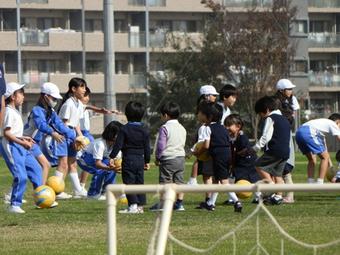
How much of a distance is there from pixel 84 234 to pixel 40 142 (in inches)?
247

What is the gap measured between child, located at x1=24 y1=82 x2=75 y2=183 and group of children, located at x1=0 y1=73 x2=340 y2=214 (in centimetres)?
1

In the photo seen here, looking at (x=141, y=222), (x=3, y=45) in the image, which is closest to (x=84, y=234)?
(x=141, y=222)

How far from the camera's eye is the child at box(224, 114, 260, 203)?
50.4 ft

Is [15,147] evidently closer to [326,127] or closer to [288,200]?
[288,200]

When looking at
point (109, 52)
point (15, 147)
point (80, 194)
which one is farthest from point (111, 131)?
point (109, 52)

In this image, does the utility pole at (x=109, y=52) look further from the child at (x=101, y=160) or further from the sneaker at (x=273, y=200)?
the sneaker at (x=273, y=200)

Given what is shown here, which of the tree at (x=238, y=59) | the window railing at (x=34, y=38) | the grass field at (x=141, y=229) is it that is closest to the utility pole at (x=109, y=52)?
the grass field at (x=141, y=229)

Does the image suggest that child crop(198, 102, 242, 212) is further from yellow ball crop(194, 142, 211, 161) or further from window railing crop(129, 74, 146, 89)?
window railing crop(129, 74, 146, 89)

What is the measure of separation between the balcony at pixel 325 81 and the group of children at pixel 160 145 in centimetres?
5912

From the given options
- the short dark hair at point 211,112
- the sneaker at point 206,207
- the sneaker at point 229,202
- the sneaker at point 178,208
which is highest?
the short dark hair at point 211,112

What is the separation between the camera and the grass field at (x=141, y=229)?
8.12 metres

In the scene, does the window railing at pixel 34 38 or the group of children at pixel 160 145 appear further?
the window railing at pixel 34 38

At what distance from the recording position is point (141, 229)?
1053 cm

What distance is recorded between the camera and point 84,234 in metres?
10.9
